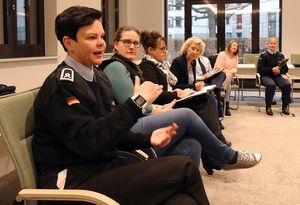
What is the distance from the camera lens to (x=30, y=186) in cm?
138

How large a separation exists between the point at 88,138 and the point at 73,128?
0.06m

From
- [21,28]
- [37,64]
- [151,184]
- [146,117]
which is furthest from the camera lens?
[21,28]

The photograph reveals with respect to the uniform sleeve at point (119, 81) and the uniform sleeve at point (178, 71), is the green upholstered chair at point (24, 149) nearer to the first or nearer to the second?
the uniform sleeve at point (119, 81)

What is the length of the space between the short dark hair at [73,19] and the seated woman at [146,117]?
63 centimetres

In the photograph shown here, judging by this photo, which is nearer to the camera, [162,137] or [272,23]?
[162,137]

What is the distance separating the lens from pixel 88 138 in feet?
4.33

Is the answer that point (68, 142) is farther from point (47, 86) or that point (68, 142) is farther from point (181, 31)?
point (181, 31)

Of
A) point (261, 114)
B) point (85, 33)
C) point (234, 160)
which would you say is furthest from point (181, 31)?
point (85, 33)

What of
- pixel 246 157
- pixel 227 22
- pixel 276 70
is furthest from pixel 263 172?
pixel 227 22

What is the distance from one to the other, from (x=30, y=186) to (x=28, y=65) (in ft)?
9.46

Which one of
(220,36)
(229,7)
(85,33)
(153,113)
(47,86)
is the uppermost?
(229,7)

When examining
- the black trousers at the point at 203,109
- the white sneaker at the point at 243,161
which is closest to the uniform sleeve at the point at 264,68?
the black trousers at the point at 203,109

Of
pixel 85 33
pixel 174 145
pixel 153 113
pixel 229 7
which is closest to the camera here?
pixel 85 33

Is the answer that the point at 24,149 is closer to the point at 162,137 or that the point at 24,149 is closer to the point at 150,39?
the point at 162,137
